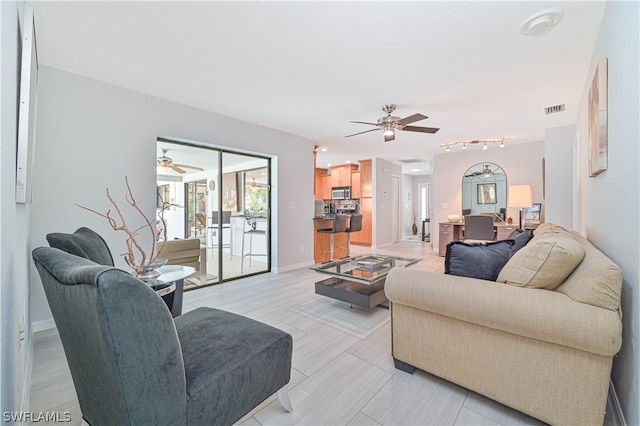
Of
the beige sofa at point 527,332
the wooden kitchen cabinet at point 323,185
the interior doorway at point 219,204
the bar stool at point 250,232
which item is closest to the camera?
the beige sofa at point 527,332

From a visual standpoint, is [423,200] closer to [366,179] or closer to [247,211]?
[366,179]

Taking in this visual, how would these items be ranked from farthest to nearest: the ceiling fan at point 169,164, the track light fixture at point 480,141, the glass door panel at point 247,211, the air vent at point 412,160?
the air vent at point 412,160 < the track light fixture at point 480,141 < the glass door panel at point 247,211 < the ceiling fan at point 169,164

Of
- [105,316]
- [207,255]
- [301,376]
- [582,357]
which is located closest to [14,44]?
[105,316]

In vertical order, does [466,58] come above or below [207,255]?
above

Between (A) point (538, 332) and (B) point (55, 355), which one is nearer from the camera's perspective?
(A) point (538, 332)

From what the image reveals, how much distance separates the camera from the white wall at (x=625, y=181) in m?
1.18

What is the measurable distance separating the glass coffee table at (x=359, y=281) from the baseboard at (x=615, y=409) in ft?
5.31

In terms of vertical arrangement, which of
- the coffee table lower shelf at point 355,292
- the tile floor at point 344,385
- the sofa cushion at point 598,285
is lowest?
the tile floor at point 344,385

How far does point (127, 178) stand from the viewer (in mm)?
2998

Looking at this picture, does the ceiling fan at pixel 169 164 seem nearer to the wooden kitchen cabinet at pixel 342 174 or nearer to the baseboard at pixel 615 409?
the baseboard at pixel 615 409

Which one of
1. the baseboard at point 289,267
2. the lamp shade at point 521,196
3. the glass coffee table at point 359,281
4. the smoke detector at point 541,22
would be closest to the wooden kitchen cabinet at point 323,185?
the baseboard at point 289,267

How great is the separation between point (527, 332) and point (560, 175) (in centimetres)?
427

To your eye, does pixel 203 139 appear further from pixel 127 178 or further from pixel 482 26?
pixel 482 26

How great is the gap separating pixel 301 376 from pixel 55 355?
6.30 feet
